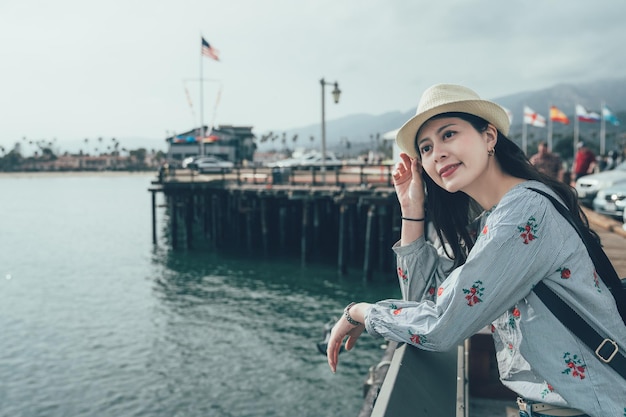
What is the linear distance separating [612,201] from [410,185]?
40.8ft

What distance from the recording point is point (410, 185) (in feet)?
8.72

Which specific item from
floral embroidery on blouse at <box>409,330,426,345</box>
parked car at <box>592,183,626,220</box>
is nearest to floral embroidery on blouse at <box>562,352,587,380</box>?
floral embroidery on blouse at <box>409,330,426,345</box>

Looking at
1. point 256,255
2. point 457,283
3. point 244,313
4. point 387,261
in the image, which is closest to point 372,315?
point 457,283

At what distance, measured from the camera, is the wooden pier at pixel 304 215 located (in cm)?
2278

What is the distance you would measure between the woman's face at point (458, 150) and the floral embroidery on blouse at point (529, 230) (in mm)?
370

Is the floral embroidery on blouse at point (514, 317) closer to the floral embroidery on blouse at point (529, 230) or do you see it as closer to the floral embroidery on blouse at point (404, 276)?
the floral embroidery on blouse at point (529, 230)

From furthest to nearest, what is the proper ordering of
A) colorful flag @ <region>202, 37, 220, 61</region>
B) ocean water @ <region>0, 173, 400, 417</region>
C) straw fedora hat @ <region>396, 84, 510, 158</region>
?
colorful flag @ <region>202, 37, 220, 61</region>, ocean water @ <region>0, 173, 400, 417</region>, straw fedora hat @ <region>396, 84, 510, 158</region>

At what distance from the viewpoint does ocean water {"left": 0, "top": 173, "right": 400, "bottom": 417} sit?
11.2 meters

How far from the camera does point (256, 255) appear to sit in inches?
1069

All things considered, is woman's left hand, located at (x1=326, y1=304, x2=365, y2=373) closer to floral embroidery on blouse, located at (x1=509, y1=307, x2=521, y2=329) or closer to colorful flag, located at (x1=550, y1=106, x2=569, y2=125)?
floral embroidery on blouse, located at (x1=509, y1=307, x2=521, y2=329)

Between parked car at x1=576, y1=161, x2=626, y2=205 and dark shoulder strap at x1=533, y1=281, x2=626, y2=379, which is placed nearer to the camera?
dark shoulder strap at x1=533, y1=281, x2=626, y2=379

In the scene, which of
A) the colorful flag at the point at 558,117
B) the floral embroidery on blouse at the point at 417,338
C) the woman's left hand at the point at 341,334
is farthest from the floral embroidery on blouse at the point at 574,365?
the colorful flag at the point at 558,117

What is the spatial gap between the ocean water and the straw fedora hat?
921 centimetres

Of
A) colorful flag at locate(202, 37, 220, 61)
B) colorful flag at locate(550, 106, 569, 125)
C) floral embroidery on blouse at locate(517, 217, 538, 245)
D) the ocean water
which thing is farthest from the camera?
colorful flag at locate(202, 37, 220, 61)
